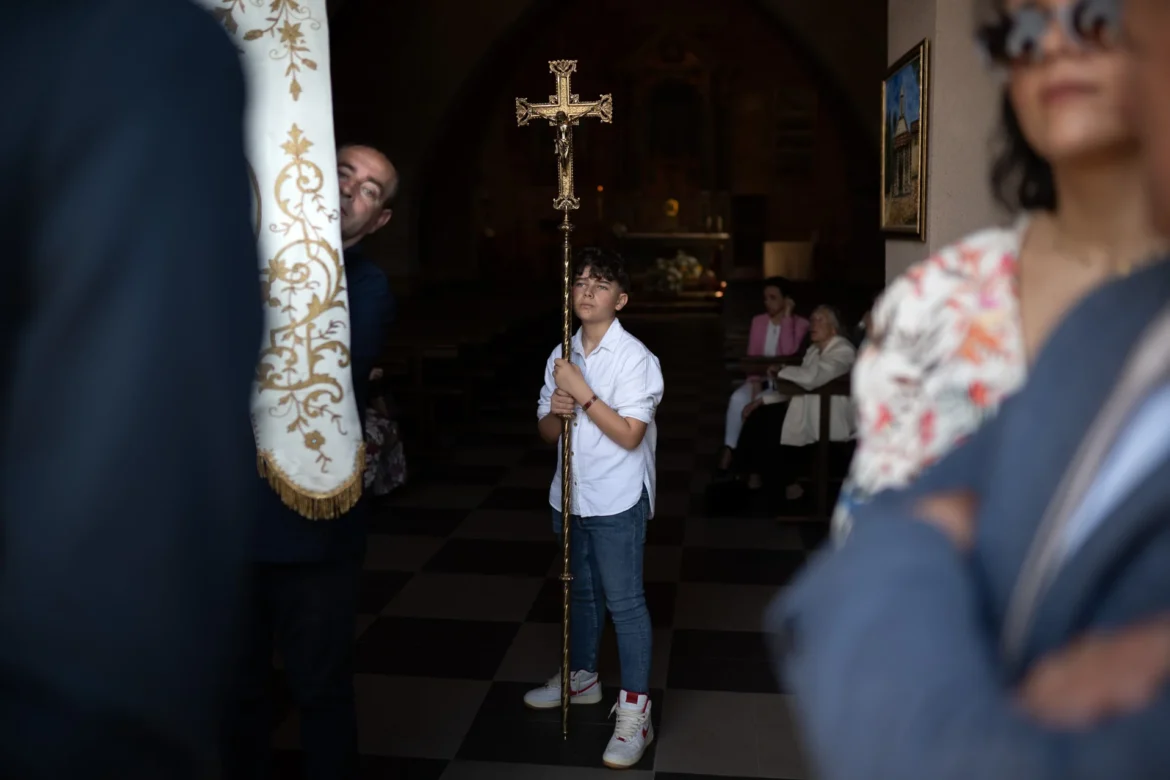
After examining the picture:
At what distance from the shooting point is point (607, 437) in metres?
3.08

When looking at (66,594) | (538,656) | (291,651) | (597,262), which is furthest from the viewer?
(538,656)

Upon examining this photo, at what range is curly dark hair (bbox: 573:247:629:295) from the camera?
3107 mm

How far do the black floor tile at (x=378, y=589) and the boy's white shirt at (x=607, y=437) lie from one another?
1513 mm

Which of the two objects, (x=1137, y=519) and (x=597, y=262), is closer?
(x=1137, y=519)

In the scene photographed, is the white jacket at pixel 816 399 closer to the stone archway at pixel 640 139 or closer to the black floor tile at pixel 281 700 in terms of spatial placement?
the black floor tile at pixel 281 700

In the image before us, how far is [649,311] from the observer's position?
18594mm

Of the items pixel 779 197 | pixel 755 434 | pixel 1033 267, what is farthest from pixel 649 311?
pixel 1033 267

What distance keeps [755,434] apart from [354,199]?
424 centimetres

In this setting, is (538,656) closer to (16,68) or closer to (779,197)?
(16,68)

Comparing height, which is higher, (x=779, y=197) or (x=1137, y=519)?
(x=779, y=197)

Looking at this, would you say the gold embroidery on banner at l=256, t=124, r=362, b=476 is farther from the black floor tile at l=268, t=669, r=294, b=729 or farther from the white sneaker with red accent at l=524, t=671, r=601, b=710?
the white sneaker with red accent at l=524, t=671, r=601, b=710

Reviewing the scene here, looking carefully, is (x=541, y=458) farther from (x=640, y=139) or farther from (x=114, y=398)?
(x=640, y=139)

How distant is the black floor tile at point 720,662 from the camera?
3.59 m

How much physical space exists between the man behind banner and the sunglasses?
1553 millimetres
